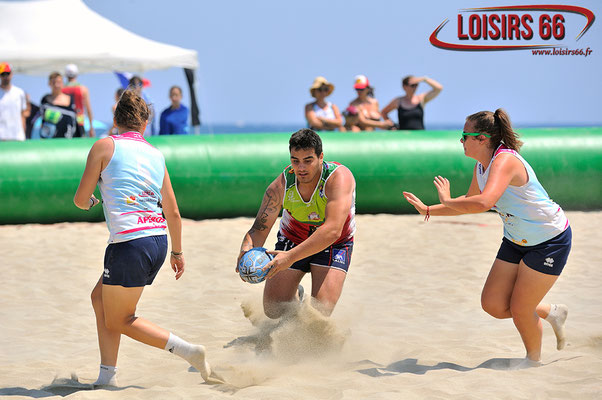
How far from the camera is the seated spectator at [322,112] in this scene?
35.8 ft

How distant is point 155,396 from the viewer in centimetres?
364

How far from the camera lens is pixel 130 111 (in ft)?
12.3

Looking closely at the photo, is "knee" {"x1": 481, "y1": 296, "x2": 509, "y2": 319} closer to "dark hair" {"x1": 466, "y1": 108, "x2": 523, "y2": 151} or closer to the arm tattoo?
"dark hair" {"x1": 466, "y1": 108, "x2": 523, "y2": 151}

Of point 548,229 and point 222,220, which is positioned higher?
point 548,229

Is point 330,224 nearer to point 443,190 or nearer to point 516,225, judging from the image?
point 443,190

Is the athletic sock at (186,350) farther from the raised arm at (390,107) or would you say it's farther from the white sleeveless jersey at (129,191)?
the raised arm at (390,107)

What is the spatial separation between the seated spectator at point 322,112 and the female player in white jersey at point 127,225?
7.27 m

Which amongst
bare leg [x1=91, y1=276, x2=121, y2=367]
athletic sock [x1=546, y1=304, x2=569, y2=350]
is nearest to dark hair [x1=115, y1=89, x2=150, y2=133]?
bare leg [x1=91, y1=276, x2=121, y2=367]

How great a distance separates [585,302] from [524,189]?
234 cm

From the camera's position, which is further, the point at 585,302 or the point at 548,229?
the point at 585,302

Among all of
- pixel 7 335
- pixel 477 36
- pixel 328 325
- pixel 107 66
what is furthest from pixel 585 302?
pixel 107 66

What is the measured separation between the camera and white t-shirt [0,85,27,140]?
1076 centimetres

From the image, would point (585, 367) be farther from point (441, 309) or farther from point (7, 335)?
point (7, 335)

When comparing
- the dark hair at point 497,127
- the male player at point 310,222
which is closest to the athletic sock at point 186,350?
the male player at point 310,222
